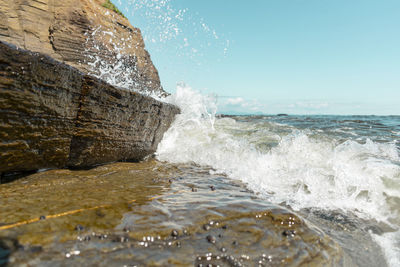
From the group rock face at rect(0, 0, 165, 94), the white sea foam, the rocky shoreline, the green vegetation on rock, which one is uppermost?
the green vegetation on rock

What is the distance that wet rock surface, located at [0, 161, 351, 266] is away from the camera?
1516 mm

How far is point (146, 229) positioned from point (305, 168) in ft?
13.4

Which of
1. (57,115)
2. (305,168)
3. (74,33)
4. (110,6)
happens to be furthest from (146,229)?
(110,6)

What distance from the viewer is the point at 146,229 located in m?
1.83

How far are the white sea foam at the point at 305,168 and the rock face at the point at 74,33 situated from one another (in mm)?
4295

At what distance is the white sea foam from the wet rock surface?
1.28 metres

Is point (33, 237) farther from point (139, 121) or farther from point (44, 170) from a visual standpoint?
point (139, 121)

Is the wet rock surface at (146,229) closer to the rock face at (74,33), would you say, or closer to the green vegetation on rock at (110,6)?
the rock face at (74,33)

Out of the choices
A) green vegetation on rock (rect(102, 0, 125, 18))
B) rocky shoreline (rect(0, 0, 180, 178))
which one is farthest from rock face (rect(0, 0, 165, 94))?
Result: rocky shoreline (rect(0, 0, 180, 178))

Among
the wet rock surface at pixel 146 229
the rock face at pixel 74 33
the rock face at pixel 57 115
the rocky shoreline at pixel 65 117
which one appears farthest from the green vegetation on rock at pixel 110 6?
the wet rock surface at pixel 146 229

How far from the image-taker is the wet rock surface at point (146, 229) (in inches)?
59.7

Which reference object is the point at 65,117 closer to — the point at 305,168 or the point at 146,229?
the point at 146,229

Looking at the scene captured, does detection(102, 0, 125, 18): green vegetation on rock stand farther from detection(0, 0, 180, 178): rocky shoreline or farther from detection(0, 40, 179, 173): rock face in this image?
detection(0, 40, 179, 173): rock face

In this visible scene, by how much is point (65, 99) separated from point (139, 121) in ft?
5.81
